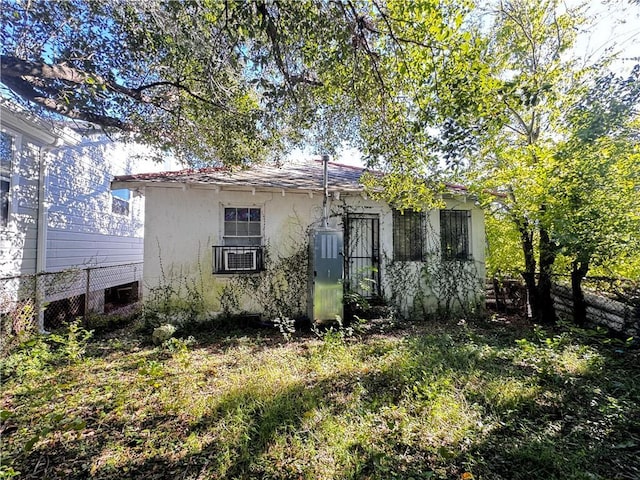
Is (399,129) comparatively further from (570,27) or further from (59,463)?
(570,27)

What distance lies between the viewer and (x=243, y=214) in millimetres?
A: 6148

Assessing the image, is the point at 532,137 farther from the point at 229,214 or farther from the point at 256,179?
the point at 229,214

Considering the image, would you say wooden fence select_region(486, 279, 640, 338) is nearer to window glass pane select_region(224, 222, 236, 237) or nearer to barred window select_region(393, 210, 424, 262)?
barred window select_region(393, 210, 424, 262)

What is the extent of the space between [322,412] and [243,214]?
4368 millimetres

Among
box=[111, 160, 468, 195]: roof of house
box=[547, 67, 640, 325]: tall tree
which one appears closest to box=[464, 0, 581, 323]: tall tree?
box=[547, 67, 640, 325]: tall tree

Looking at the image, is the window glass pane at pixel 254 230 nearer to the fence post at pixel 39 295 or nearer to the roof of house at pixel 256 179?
the roof of house at pixel 256 179

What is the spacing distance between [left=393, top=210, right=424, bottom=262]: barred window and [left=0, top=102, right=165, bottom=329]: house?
6690mm

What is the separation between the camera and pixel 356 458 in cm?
223

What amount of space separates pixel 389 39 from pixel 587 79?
229 inches

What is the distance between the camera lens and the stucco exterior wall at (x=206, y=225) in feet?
18.8

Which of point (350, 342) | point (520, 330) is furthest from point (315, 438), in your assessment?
point (520, 330)

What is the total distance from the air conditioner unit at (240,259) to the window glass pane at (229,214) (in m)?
0.65

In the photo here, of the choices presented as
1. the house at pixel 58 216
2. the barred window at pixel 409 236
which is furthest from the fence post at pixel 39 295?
the barred window at pixel 409 236

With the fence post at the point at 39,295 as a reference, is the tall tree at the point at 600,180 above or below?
above
